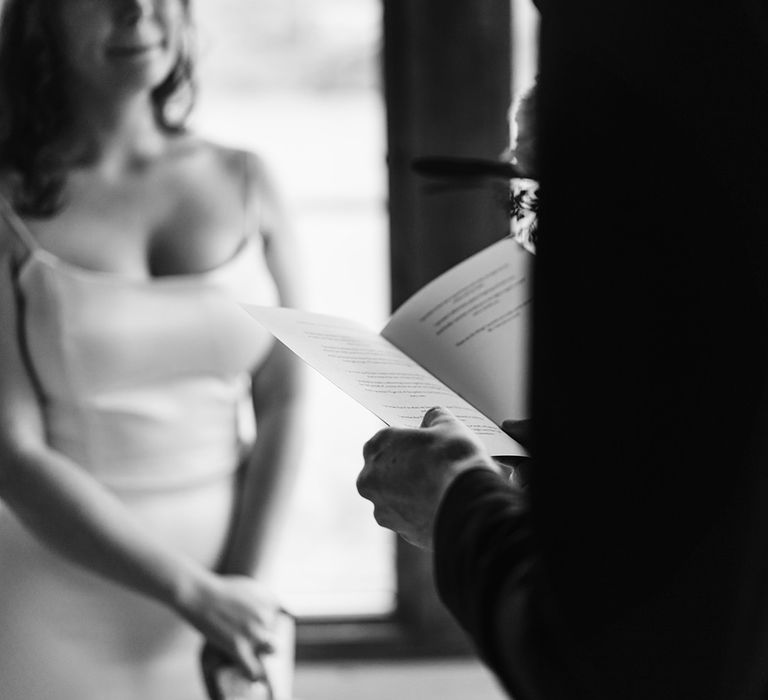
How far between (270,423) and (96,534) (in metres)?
0.31

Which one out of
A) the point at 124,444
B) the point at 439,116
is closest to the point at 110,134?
the point at 124,444

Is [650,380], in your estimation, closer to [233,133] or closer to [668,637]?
[668,637]

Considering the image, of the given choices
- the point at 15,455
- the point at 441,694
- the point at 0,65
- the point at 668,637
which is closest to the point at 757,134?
the point at 668,637

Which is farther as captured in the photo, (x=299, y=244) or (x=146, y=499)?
(x=299, y=244)

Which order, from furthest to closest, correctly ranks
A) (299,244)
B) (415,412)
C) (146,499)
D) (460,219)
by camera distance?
(460,219) < (299,244) < (146,499) < (415,412)

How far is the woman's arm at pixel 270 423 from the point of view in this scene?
1.38 metres

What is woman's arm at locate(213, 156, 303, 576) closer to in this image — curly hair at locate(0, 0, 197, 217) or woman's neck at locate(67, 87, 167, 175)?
woman's neck at locate(67, 87, 167, 175)

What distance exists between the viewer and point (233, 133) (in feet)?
6.65

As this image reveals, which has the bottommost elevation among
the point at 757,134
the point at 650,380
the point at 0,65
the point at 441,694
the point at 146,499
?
the point at 441,694

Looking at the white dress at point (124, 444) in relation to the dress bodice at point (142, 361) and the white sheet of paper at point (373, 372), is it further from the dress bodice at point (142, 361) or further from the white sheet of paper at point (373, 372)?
the white sheet of paper at point (373, 372)

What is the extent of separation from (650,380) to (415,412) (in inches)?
11.6

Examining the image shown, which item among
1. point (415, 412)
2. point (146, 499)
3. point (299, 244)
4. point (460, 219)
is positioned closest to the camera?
point (415, 412)

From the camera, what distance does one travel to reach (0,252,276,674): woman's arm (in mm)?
1249

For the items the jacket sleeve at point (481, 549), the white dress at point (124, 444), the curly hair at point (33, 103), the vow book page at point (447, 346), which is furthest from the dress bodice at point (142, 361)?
the jacket sleeve at point (481, 549)
